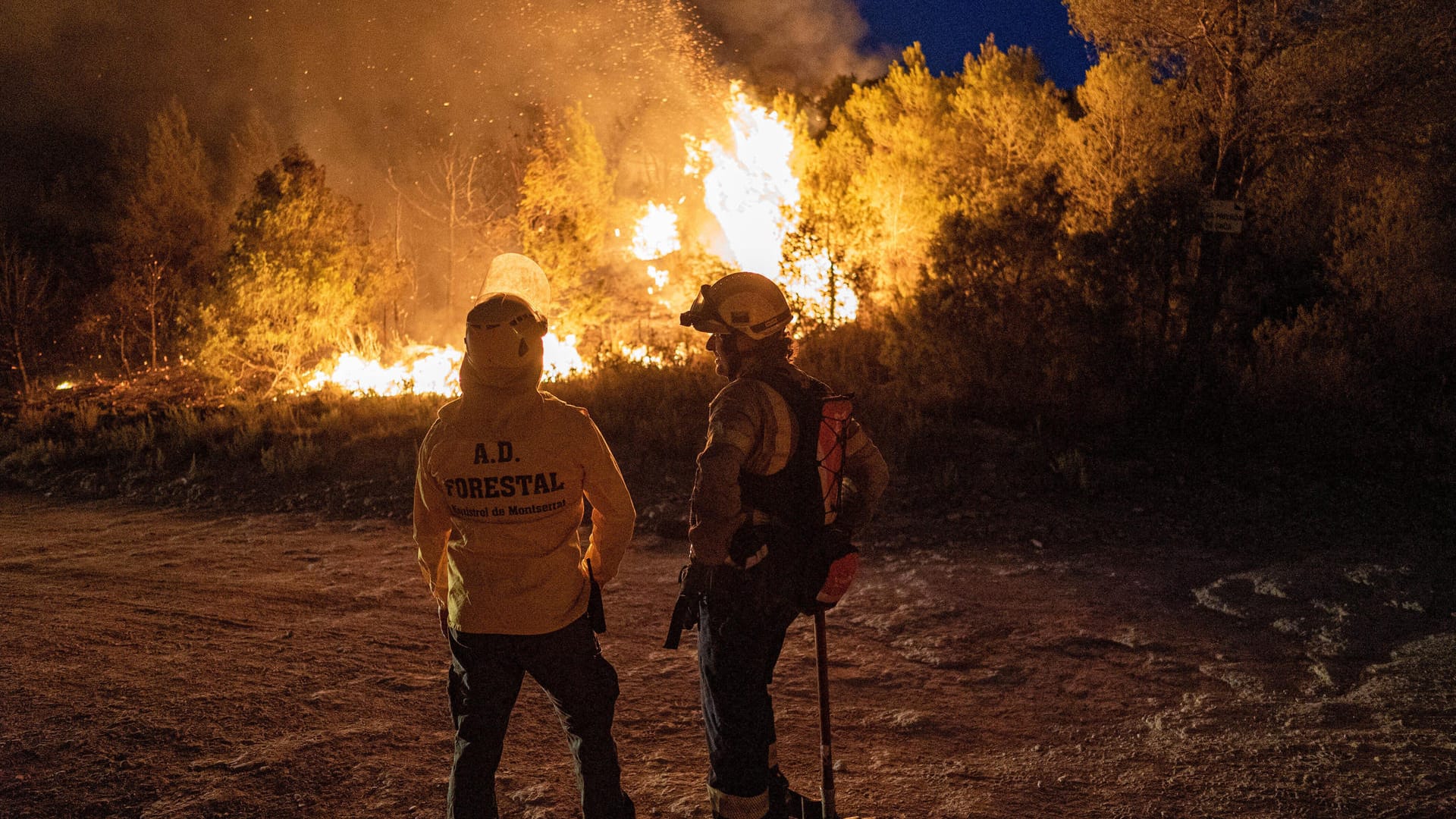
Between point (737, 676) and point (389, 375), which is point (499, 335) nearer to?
point (737, 676)

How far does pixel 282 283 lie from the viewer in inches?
667

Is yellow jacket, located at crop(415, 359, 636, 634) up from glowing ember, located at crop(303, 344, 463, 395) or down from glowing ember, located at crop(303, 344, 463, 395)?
down

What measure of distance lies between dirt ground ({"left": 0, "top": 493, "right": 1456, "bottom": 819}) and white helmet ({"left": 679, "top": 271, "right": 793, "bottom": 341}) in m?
1.89

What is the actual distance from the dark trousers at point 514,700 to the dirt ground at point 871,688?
876 mm

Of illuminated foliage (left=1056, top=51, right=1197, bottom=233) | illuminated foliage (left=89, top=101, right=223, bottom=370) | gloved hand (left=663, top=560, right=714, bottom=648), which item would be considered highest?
illuminated foliage (left=89, top=101, right=223, bottom=370)

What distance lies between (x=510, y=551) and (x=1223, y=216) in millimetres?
9731

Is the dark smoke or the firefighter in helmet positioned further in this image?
the dark smoke

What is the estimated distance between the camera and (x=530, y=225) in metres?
22.9

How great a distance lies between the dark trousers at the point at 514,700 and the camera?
2738mm

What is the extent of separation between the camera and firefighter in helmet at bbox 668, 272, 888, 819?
2873 mm

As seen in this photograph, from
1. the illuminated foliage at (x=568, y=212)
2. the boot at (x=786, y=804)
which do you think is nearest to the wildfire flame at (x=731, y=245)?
the illuminated foliage at (x=568, y=212)

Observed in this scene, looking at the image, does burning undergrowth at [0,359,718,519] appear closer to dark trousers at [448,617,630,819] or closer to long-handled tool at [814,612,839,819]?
long-handled tool at [814,612,839,819]

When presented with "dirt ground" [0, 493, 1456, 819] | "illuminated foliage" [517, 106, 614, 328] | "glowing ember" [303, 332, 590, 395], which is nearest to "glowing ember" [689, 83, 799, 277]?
"illuminated foliage" [517, 106, 614, 328]

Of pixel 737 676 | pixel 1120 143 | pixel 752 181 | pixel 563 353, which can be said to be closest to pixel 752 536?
pixel 737 676
